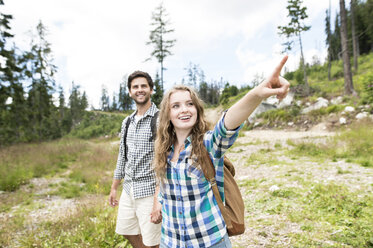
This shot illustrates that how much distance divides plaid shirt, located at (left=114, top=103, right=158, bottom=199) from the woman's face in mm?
794

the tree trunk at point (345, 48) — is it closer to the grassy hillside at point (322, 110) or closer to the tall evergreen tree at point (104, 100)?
the grassy hillside at point (322, 110)

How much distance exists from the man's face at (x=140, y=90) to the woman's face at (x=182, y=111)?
90 cm

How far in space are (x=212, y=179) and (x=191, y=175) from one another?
13 cm

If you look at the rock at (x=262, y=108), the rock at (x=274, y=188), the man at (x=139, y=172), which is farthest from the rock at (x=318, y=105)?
the man at (x=139, y=172)

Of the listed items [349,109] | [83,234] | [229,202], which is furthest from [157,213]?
[349,109]

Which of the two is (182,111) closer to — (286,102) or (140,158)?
(140,158)

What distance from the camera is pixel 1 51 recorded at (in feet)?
34.9

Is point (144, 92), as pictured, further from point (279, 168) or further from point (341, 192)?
point (279, 168)

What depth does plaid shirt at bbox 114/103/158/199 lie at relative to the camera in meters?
2.14

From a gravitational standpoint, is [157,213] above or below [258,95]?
below

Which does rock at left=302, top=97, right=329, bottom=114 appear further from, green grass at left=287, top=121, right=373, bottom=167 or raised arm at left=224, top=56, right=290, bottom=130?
raised arm at left=224, top=56, right=290, bottom=130

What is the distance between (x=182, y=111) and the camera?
1.42 metres

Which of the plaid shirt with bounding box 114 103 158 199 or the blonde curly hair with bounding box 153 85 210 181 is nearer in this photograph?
the blonde curly hair with bounding box 153 85 210 181

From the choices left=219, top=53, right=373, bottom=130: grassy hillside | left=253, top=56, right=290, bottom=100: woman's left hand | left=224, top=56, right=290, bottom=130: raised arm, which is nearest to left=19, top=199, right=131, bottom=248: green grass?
left=224, top=56, right=290, bottom=130: raised arm
